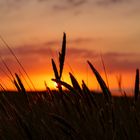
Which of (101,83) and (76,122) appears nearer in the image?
(101,83)

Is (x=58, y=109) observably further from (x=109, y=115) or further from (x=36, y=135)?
(x=109, y=115)

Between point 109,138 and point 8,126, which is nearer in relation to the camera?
point 109,138

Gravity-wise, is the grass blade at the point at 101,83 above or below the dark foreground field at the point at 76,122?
above

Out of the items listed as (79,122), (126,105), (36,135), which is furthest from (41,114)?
(126,105)

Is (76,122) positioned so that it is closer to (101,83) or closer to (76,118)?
(76,118)

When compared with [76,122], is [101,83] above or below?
above

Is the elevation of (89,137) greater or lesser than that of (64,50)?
lesser

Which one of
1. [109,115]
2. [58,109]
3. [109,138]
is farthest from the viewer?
[58,109]

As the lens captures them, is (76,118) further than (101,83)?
Yes

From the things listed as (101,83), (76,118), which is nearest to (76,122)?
(76,118)

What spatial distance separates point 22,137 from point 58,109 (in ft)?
0.94

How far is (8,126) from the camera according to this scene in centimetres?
242

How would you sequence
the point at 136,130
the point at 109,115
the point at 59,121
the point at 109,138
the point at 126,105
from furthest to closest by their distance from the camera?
1. the point at 126,105
2. the point at 136,130
3. the point at 109,138
4. the point at 109,115
5. the point at 59,121

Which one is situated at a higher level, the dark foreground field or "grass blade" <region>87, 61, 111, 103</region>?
"grass blade" <region>87, 61, 111, 103</region>
